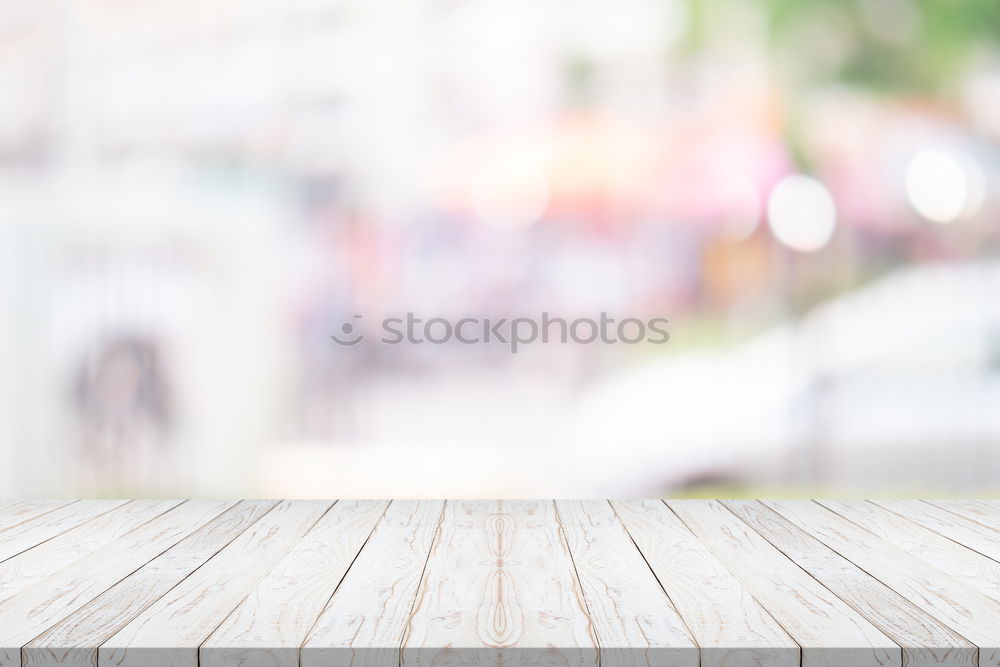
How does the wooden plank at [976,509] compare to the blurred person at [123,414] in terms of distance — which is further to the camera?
the blurred person at [123,414]

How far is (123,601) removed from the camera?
151cm

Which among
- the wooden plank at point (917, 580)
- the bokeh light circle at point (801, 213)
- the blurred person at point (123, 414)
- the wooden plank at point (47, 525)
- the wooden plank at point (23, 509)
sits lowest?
the wooden plank at point (23, 509)

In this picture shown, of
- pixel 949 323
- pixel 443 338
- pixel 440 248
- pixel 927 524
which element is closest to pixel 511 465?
pixel 443 338

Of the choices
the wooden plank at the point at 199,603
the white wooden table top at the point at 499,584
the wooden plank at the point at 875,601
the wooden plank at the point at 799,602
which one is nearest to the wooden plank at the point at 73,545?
the white wooden table top at the point at 499,584

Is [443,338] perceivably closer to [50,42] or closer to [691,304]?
[691,304]

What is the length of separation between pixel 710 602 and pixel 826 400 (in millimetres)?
1099

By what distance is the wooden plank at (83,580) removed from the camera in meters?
1.38

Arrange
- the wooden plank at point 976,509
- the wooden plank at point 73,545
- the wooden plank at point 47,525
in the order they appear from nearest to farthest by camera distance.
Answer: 1. the wooden plank at point 73,545
2. the wooden plank at point 47,525
3. the wooden plank at point 976,509

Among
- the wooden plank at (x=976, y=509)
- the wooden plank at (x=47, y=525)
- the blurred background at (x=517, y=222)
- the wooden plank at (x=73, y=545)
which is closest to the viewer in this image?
the wooden plank at (x=73, y=545)

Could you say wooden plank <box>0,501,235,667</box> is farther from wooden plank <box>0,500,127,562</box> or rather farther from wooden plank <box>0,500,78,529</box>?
wooden plank <box>0,500,78,529</box>

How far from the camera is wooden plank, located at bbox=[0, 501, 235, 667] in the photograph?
1.38 metres

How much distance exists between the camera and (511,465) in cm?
248

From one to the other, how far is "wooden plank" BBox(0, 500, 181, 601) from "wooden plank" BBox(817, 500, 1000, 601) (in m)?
1.49

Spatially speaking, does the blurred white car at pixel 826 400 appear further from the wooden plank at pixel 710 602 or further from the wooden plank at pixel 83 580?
the wooden plank at pixel 83 580
